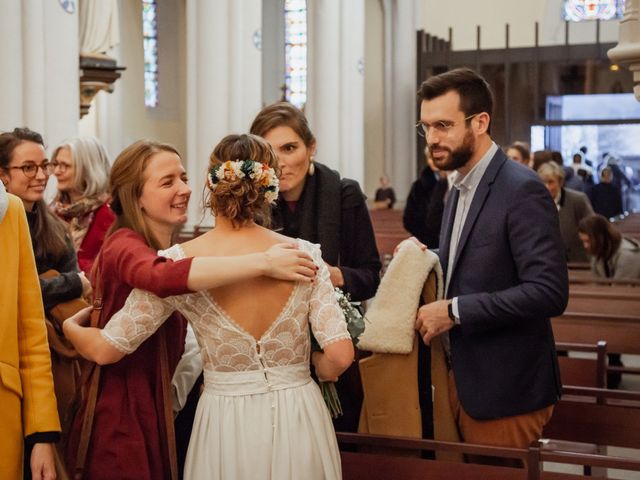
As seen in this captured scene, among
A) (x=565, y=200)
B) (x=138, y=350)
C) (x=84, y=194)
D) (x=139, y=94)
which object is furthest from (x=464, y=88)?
(x=139, y=94)

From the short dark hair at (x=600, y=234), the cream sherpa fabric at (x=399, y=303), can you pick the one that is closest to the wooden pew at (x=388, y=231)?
the short dark hair at (x=600, y=234)

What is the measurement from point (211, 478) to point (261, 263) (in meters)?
0.63

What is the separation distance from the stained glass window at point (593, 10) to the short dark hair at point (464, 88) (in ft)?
74.2

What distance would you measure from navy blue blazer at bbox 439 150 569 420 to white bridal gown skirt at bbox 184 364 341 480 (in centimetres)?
73

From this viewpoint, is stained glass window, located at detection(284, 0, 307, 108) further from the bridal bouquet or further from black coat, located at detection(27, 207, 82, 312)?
the bridal bouquet

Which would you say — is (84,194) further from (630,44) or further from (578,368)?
(630,44)

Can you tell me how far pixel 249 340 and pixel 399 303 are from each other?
85 centimetres

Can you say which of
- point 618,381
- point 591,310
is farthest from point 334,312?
point 618,381

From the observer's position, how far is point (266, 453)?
2705 millimetres

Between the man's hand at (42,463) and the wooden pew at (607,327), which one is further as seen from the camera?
the wooden pew at (607,327)

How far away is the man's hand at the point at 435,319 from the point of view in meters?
3.27

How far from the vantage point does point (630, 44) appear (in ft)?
16.8

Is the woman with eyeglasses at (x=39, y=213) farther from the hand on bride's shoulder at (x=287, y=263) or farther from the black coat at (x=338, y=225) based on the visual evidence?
the hand on bride's shoulder at (x=287, y=263)

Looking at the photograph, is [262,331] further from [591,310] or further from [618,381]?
[618,381]
